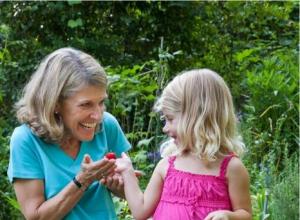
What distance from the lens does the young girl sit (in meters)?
2.57

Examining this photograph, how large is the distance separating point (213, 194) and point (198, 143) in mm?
201

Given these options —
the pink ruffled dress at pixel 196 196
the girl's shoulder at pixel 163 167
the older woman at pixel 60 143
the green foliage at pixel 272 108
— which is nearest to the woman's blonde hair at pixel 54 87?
the older woman at pixel 60 143

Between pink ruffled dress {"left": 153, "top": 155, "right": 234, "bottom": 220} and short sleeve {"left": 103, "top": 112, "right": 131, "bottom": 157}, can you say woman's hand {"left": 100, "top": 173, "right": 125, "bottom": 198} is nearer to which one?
short sleeve {"left": 103, "top": 112, "right": 131, "bottom": 157}

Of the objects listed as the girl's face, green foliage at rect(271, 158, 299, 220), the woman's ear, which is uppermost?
the woman's ear

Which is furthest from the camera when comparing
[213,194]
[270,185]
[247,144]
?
[247,144]

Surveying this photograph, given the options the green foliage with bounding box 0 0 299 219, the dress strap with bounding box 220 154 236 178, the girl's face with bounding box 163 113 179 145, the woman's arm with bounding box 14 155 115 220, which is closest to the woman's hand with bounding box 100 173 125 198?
the woman's arm with bounding box 14 155 115 220

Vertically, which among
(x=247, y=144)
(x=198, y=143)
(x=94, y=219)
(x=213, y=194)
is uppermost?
(x=198, y=143)

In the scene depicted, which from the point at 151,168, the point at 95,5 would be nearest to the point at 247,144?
the point at 151,168

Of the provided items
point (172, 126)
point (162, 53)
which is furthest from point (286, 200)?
point (172, 126)

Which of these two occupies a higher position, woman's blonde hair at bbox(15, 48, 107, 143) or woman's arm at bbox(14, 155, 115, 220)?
woman's blonde hair at bbox(15, 48, 107, 143)

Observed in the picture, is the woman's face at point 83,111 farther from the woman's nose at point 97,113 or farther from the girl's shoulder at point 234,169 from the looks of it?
the girl's shoulder at point 234,169

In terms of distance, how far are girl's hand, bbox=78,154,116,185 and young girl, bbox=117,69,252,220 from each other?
0.78ft

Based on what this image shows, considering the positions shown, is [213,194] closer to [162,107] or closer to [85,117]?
[162,107]

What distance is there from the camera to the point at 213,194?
101 inches
